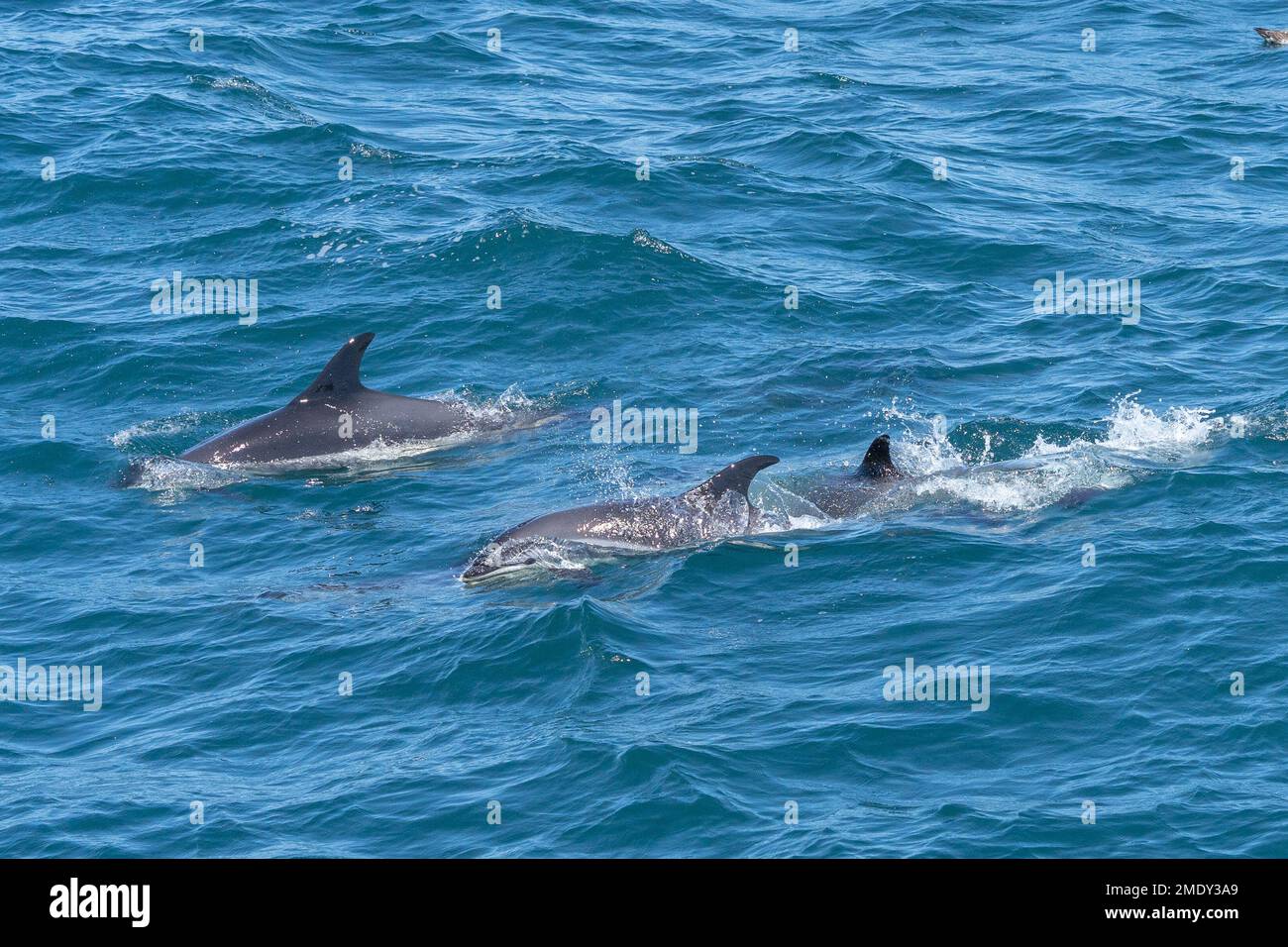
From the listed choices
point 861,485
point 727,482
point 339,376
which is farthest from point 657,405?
point 727,482

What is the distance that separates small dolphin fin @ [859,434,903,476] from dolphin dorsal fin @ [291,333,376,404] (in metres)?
7.07

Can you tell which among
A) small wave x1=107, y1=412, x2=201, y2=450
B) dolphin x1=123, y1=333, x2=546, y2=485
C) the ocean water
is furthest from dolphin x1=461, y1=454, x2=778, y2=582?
small wave x1=107, y1=412, x2=201, y2=450

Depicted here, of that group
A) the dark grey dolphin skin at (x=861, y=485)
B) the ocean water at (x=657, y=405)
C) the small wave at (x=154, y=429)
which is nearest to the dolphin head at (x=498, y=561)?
the ocean water at (x=657, y=405)

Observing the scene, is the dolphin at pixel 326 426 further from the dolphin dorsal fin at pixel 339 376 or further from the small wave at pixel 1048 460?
the small wave at pixel 1048 460

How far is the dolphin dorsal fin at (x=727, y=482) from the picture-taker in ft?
66.5

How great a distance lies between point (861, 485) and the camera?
71.9 ft

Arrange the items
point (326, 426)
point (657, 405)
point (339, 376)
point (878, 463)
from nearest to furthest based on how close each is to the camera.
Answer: point (878, 463), point (339, 376), point (326, 426), point (657, 405)

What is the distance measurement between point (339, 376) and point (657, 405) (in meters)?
4.70

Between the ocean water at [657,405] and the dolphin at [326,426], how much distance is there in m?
0.39

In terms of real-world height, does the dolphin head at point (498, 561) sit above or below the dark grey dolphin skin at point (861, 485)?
below

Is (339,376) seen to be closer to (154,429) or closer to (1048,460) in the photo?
(154,429)

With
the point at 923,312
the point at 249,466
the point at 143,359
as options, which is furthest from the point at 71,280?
the point at 923,312

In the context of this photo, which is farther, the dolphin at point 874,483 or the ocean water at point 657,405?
the dolphin at point 874,483

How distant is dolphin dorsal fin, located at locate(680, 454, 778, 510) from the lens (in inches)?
798
